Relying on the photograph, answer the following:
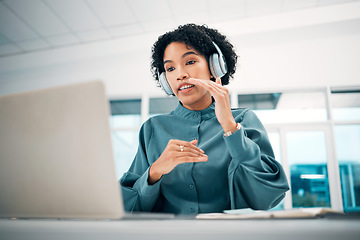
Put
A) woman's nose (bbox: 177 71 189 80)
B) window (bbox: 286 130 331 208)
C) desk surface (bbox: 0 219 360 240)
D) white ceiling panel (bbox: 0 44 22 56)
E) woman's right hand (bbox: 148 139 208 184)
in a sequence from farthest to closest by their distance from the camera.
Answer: white ceiling panel (bbox: 0 44 22 56) → window (bbox: 286 130 331 208) → woman's nose (bbox: 177 71 189 80) → woman's right hand (bbox: 148 139 208 184) → desk surface (bbox: 0 219 360 240)

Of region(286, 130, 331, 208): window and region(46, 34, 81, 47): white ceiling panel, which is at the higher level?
region(46, 34, 81, 47): white ceiling panel

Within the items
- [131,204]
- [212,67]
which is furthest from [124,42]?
[131,204]

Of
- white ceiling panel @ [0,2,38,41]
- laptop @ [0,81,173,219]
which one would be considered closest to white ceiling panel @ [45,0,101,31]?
white ceiling panel @ [0,2,38,41]

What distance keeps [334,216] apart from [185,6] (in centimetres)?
409

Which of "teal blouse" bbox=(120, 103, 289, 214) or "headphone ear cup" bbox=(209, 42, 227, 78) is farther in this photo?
"headphone ear cup" bbox=(209, 42, 227, 78)

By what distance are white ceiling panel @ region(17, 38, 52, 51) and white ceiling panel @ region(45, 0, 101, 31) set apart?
812 mm

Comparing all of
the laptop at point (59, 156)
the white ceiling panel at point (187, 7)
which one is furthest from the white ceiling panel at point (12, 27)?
the laptop at point (59, 156)

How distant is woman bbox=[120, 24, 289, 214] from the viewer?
2.76 ft

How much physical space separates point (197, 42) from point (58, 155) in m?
0.89

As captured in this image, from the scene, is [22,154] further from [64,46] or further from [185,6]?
[64,46]

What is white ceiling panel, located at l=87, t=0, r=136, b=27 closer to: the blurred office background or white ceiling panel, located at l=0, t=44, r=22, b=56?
the blurred office background

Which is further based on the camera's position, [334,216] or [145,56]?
[145,56]

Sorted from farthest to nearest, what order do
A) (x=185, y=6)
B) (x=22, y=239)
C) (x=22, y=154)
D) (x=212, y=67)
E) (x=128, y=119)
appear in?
(x=128, y=119) → (x=185, y=6) → (x=212, y=67) → (x=22, y=154) → (x=22, y=239)

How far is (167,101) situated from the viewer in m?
5.27
